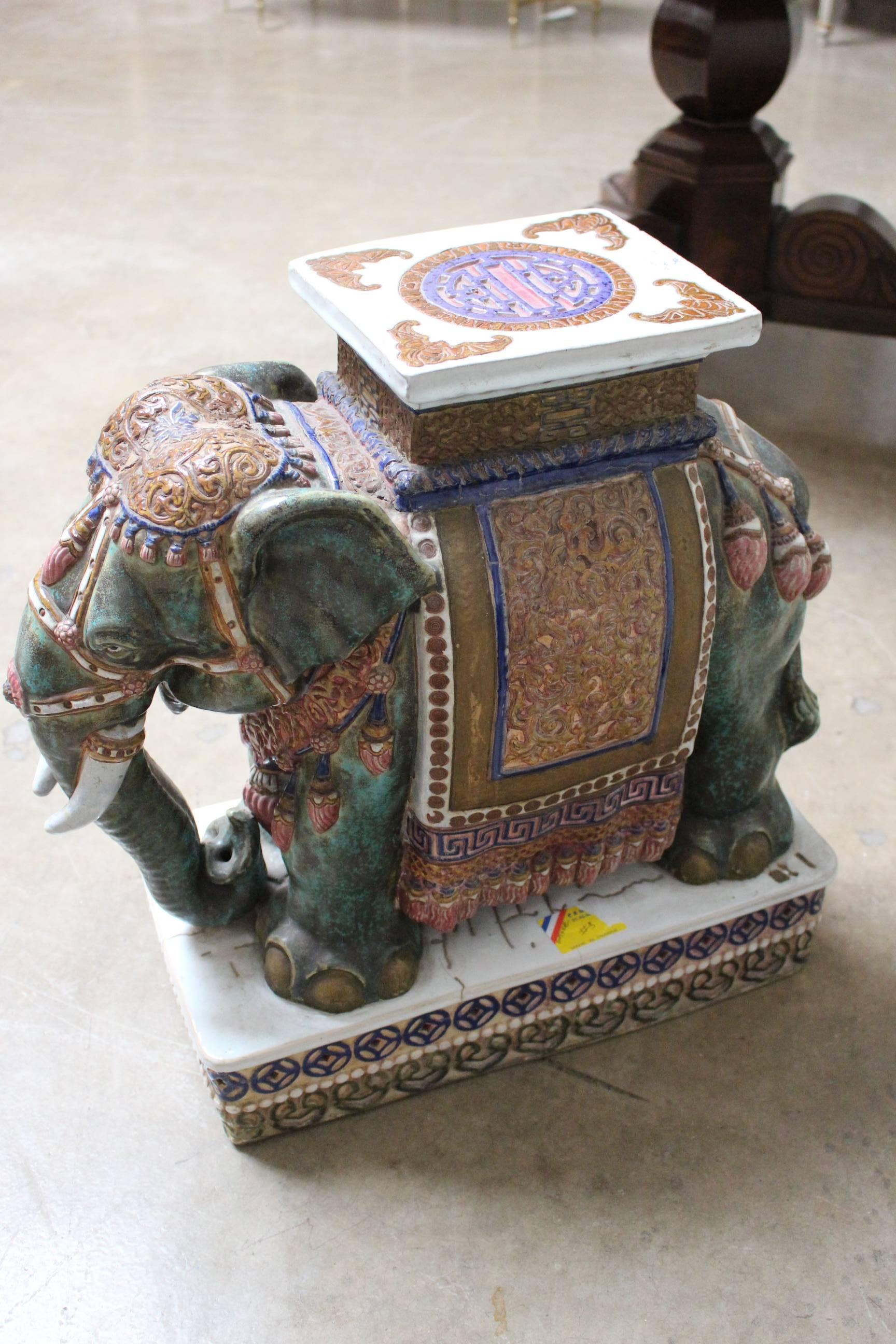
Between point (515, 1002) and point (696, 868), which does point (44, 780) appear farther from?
point (696, 868)

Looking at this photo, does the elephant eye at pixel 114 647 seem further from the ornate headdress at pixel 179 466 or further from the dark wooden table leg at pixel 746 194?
the dark wooden table leg at pixel 746 194

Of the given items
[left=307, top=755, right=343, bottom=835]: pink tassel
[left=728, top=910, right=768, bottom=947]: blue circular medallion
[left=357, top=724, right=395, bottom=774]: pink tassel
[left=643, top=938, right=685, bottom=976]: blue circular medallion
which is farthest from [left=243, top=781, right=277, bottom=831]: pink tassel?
[left=728, top=910, right=768, bottom=947]: blue circular medallion

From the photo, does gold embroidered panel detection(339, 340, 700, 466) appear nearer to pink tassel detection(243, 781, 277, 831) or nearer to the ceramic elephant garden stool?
the ceramic elephant garden stool

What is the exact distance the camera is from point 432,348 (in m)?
1.30

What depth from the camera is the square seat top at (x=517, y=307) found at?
1284 mm

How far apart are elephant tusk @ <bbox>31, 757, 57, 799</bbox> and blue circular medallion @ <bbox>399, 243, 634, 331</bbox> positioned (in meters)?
0.59

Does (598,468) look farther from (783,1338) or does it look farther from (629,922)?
(783,1338)

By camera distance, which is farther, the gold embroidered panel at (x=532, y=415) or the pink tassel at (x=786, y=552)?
the pink tassel at (x=786, y=552)

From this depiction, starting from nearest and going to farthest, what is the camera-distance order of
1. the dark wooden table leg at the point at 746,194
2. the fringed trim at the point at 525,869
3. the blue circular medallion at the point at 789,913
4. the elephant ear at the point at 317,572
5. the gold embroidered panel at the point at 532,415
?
1. the elephant ear at the point at 317,572
2. the gold embroidered panel at the point at 532,415
3. the fringed trim at the point at 525,869
4. the blue circular medallion at the point at 789,913
5. the dark wooden table leg at the point at 746,194

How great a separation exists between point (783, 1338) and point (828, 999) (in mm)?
471

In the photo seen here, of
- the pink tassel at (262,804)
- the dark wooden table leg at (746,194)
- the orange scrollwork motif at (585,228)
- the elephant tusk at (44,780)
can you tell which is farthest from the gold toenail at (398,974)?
the dark wooden table leg at (746,194)

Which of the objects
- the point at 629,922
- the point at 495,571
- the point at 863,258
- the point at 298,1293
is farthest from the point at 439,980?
the point at 863,258

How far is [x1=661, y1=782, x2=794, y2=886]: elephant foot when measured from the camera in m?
1.70

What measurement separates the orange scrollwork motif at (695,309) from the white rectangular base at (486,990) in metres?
0.69
